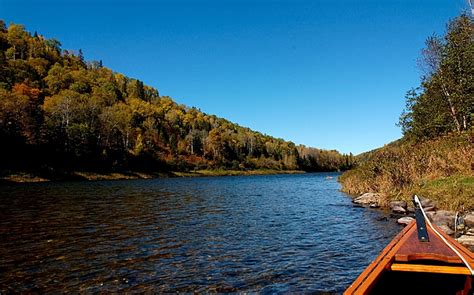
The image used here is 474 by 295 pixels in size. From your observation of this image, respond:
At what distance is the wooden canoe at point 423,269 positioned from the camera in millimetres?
5809

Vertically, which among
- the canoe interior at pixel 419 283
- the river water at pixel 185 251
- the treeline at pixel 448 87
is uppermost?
the treeline at pixel 448 87

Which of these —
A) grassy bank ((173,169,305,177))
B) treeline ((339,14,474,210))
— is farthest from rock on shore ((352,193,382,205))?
grassy bank ((173,169,305,177))

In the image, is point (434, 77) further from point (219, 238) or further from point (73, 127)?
point (73, 127)

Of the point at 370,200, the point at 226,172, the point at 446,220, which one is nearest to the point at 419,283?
the point at 446,220

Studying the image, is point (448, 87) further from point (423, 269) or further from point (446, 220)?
point (423, 269)

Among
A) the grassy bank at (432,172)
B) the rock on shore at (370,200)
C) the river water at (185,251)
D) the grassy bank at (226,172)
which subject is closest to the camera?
the river water at (185,251)

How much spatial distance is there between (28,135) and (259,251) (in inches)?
2784

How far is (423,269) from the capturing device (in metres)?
5.77

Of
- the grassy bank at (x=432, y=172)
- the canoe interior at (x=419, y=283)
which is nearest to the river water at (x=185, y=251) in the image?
the canoe interior at (x=419, y=283)

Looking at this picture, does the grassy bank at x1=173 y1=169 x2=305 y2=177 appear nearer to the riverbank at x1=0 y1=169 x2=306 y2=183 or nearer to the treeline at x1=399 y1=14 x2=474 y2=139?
the riverbank at x1=0 y1=169 x2=306 y2=183

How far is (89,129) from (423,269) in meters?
93.7

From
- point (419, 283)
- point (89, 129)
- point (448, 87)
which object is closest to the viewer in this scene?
point (419, 283)

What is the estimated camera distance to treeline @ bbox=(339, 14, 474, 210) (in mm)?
19172

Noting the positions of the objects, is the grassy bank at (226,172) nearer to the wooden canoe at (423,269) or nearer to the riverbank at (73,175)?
the riverbank at (73,175)
